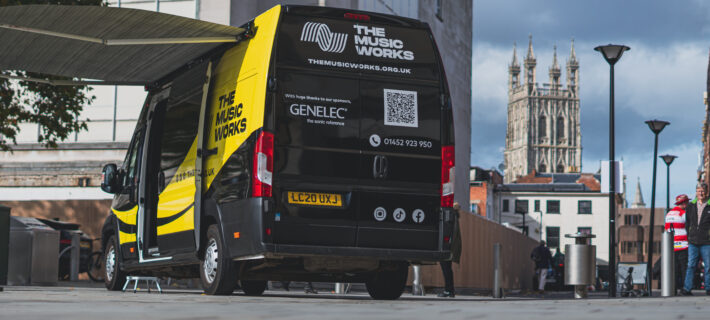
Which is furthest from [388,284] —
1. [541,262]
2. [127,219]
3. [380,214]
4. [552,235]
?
[552,235]

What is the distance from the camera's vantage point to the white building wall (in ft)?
354

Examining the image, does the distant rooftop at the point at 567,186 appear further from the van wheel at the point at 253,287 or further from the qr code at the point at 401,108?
the qr code at the point at 401,108

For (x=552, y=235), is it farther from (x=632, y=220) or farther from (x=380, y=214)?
(x=380, y=214)

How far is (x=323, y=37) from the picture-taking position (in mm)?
10641

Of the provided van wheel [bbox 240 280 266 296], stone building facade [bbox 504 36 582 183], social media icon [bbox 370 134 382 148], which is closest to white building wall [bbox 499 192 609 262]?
stone building facade [bbox 504 36 582 183]

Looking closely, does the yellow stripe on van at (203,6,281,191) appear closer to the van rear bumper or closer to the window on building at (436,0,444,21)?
the van rear bumper

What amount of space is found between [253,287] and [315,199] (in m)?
3.24

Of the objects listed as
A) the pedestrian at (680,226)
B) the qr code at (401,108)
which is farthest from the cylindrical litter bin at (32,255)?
the pedestrian at (680,226)

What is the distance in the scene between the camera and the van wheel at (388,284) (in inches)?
467

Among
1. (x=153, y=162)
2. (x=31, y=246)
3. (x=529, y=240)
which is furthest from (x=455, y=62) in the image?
(x=153, y=162)

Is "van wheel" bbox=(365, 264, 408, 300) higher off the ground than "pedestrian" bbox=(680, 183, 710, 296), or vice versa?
"pedestrian" bbox=(680, 183, 710, 296)

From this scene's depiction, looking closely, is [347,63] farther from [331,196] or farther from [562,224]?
[562,224]

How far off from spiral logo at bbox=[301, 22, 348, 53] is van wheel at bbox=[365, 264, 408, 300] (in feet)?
8.95

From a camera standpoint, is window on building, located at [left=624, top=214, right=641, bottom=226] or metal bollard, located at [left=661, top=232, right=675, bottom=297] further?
window on building, located at [left=624, top=214, right=641, bottom=226]
